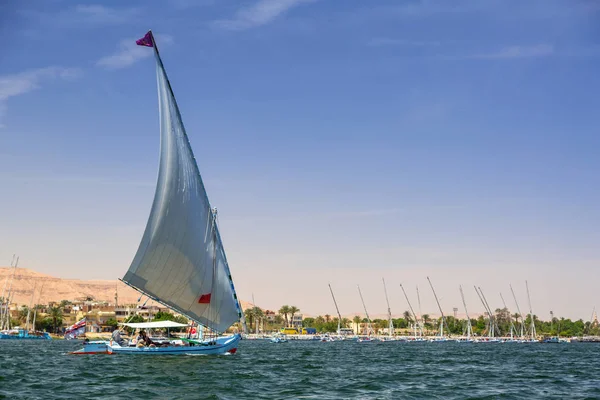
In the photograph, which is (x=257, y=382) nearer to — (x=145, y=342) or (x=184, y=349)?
(x=184, y=349)

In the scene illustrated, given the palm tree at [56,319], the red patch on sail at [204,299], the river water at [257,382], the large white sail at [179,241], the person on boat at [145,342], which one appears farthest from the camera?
the palm tree at [56,319]

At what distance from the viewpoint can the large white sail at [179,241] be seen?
43.4 metres

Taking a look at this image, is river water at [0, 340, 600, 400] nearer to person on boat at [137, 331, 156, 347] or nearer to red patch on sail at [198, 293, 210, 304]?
person on boat at [137, 331, 156, 347]

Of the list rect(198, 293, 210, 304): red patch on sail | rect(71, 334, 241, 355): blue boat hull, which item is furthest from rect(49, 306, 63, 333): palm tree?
rect(198, 293, 210, 304): red patch on sail

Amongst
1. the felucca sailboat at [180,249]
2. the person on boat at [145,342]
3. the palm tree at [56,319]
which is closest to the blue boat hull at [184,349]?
the felucca sailboat at [180,249]

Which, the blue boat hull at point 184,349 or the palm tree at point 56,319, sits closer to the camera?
the blue boat hull at point 184,349

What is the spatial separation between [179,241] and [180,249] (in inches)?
23.1

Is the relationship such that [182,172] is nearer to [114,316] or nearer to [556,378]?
[556,378]

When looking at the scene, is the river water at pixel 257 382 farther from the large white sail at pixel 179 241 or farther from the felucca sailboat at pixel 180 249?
the large white sail at pixel 179 241

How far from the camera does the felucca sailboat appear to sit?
142ft

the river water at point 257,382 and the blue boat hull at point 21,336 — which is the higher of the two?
the blue boat hull at point 21,336

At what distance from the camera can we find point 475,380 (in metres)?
40.4

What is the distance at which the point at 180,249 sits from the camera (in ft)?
150

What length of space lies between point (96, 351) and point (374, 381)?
28.4m
